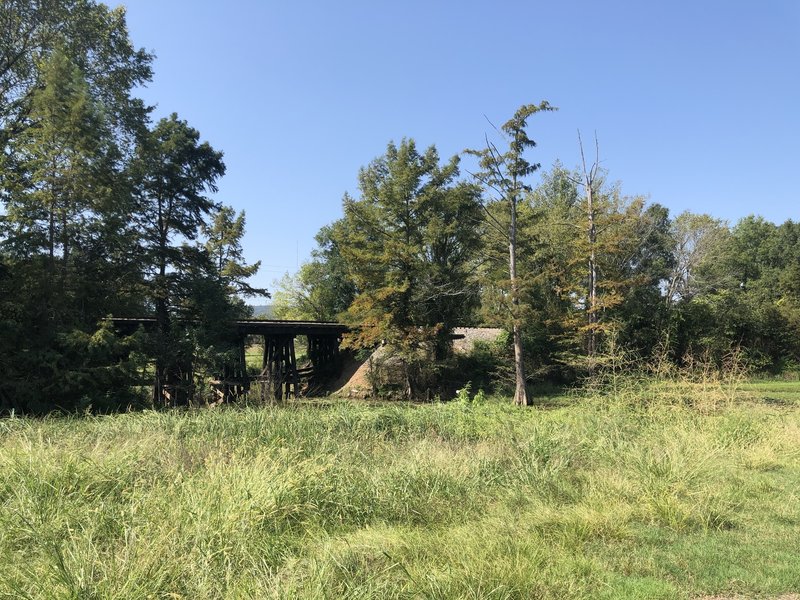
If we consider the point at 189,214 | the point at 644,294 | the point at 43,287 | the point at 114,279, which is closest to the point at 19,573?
the point at 43,287

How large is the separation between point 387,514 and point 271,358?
2364cm

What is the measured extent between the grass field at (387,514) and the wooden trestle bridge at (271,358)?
11054 mm

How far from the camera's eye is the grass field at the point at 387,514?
3719 mm

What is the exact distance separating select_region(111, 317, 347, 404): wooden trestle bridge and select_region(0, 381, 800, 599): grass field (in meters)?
11.1

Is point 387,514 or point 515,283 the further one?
point 515,283

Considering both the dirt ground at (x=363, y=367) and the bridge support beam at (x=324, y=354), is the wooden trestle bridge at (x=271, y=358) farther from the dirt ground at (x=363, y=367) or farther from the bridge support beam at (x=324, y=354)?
the dirt ground at (x=363, y=367)

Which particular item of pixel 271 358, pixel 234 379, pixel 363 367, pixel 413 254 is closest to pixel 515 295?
pixel 413 254

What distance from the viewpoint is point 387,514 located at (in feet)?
18.1

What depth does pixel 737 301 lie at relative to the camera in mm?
32094

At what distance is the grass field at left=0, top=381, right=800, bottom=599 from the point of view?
3.72 meters

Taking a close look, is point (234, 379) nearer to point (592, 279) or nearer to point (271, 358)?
point (271, 358)

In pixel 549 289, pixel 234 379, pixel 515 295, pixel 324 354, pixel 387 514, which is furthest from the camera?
pixel 324 354

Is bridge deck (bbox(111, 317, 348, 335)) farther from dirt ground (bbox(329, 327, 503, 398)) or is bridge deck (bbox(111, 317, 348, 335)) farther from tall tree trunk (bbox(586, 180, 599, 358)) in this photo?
tall tree trunk (bbox(586, 180, 599, 358))

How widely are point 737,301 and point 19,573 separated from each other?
37.4m
